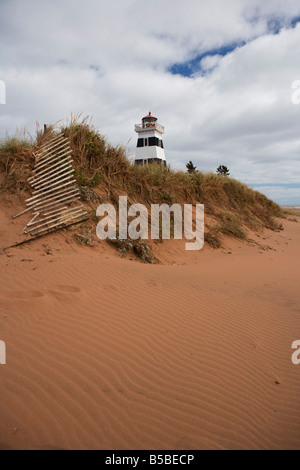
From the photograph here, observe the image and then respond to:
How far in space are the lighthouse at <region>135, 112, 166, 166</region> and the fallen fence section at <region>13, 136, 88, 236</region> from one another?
2275 cm

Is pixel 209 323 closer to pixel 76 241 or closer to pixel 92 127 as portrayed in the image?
pixel 76 241

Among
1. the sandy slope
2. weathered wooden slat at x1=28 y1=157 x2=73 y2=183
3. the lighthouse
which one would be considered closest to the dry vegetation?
weathered wooden slat at x1=28 y1=157 x2=73 y2=183

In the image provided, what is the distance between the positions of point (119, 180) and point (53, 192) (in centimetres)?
246

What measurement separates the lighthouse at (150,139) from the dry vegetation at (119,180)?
1797 cm

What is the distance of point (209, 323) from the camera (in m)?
4.08

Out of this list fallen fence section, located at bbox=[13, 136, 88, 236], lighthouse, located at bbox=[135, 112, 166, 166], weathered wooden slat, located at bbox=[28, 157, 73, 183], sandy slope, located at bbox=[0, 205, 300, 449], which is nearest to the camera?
sandy slope, located at bbox=[0, 205, 300, 449]

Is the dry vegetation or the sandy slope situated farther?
the dry vegetation

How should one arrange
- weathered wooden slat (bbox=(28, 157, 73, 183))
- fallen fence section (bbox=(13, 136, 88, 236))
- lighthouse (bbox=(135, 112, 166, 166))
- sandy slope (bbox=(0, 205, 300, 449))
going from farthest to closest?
lighthouse (bbox=(135, 112, 166, 166)) < weathered wooden slat (bbox=(28, 157, 73, 183)) < fallen fence section (bbox=(13, 136, 88, 236)) < sandy slope (bbox=(0, 205, 300, 449))

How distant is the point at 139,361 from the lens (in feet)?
9.73

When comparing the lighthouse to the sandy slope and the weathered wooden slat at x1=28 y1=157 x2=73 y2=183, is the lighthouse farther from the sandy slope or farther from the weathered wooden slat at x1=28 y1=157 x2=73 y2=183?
the sandy slope

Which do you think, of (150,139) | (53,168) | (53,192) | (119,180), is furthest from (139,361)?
(150,139)

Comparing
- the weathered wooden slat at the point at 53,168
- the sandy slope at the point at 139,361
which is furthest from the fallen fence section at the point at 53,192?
the sandy slope at the point at 139,361

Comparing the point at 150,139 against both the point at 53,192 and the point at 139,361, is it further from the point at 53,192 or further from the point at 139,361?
the point at 139,361

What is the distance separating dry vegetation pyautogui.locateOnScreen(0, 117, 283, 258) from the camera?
814 cm
